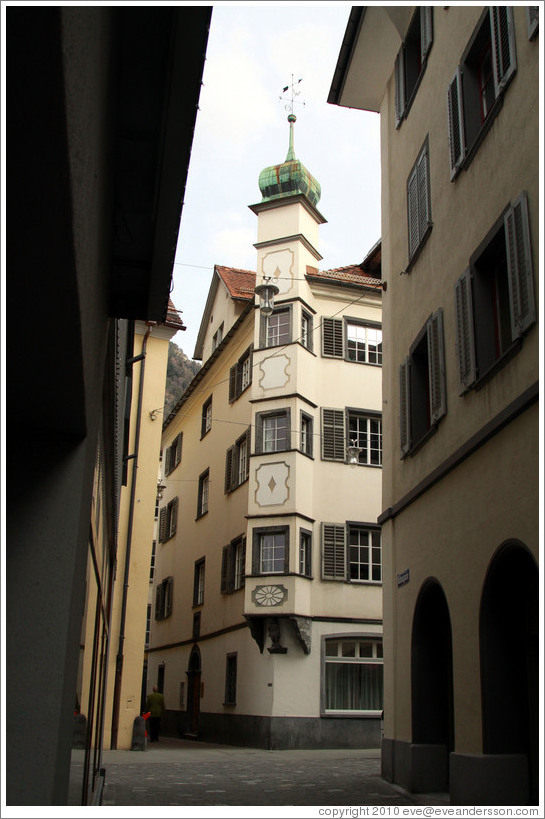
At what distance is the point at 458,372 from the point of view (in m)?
11.0

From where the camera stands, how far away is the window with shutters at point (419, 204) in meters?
13.1

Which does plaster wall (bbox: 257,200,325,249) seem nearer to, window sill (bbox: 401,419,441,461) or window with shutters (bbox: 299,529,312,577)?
window with shutters (bbox: 299,529,312,577)

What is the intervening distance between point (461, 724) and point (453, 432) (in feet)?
11.6

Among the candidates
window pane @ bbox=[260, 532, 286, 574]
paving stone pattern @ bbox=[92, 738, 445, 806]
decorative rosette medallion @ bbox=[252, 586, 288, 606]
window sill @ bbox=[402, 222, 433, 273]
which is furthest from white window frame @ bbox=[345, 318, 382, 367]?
window sill @ bbox=[402, 222, 433, 273]

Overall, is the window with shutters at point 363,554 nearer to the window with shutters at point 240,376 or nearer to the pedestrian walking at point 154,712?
→ the window with shutters at point 240,376

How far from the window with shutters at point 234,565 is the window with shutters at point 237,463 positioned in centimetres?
184

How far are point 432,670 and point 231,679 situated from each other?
1502 cm

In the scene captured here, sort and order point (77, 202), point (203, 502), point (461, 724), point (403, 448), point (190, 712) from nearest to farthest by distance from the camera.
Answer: point (77, 202)
point (461, 724)
point (403, 448)
point (190, 712)
point (203, 502)

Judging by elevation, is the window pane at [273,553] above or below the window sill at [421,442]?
below

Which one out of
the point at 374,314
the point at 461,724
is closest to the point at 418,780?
the point at 461,724

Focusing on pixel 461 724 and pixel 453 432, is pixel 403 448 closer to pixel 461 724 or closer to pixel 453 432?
pixel 453 432

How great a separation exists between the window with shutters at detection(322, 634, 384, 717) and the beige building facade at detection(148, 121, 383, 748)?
0.04 meters

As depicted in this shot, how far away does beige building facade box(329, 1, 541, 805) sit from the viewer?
8.95 m

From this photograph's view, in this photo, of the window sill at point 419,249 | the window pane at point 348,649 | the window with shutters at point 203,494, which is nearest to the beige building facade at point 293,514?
the window pane at point 348,649
